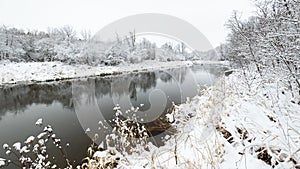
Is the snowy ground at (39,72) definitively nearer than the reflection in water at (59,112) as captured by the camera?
No

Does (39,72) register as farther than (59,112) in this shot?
Yes

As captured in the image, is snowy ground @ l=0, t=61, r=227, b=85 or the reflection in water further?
snowy ground @ l=0, t=61, r=227, b=85

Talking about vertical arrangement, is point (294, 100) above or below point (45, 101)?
above

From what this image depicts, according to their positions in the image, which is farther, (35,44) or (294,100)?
(35,44)

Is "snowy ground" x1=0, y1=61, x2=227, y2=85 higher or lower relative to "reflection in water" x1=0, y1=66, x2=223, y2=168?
higher

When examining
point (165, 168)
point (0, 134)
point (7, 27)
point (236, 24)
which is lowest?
point (0, 134)

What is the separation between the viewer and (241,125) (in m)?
1.81

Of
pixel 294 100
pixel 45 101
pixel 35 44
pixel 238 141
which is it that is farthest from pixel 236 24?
pixel 35 44

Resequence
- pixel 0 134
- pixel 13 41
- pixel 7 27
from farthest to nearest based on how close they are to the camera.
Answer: pixel 7 27, pixel 13 41, pixel 0 134

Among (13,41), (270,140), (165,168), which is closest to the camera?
(270,140)

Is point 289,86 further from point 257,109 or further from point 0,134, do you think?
point 0,134

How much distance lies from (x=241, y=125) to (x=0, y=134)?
6396 mm

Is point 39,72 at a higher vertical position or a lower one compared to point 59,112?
higher

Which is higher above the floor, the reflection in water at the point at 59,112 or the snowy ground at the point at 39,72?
the snowy ground at the point at 39,72
